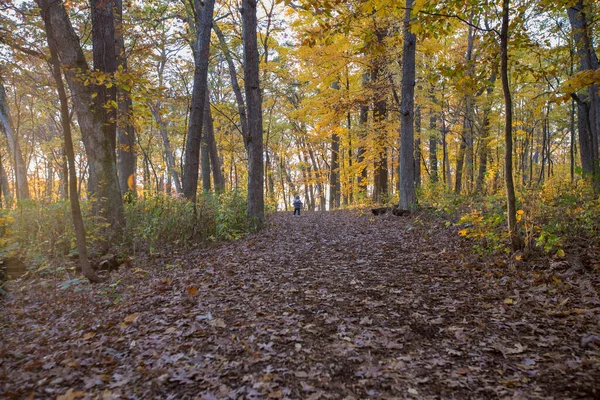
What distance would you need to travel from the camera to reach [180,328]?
143 inches

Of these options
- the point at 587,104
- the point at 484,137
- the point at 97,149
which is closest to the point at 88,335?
the point at 97,149

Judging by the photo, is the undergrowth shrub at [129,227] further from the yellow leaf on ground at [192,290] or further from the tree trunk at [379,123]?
the tree trunk at [379,123]

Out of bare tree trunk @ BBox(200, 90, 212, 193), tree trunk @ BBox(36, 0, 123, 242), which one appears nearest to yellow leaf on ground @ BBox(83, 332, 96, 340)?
tree trunk @ BBox(36, 0, 123, 242)

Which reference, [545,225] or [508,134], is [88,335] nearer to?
[508,134]

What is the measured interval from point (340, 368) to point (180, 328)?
6.08 ft

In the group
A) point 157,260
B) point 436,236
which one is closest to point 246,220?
point 157,260

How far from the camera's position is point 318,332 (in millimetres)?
3402

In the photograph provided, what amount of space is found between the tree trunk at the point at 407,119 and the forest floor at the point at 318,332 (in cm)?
466

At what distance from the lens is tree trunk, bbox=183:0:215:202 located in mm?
9289

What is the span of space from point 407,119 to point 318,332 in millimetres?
8554

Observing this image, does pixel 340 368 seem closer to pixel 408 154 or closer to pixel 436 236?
pixel 436 236

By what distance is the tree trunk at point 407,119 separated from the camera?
10117 mm

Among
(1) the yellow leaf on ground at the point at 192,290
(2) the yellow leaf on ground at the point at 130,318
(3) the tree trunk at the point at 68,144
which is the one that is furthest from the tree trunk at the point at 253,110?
(2) the yellow leaf on ground at the point at 130,318

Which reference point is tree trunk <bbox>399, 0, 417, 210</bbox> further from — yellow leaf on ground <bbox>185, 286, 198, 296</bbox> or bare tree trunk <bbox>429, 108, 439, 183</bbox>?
yellow leaf on ground <bbox>185, 286, 198, 296</bbox>
